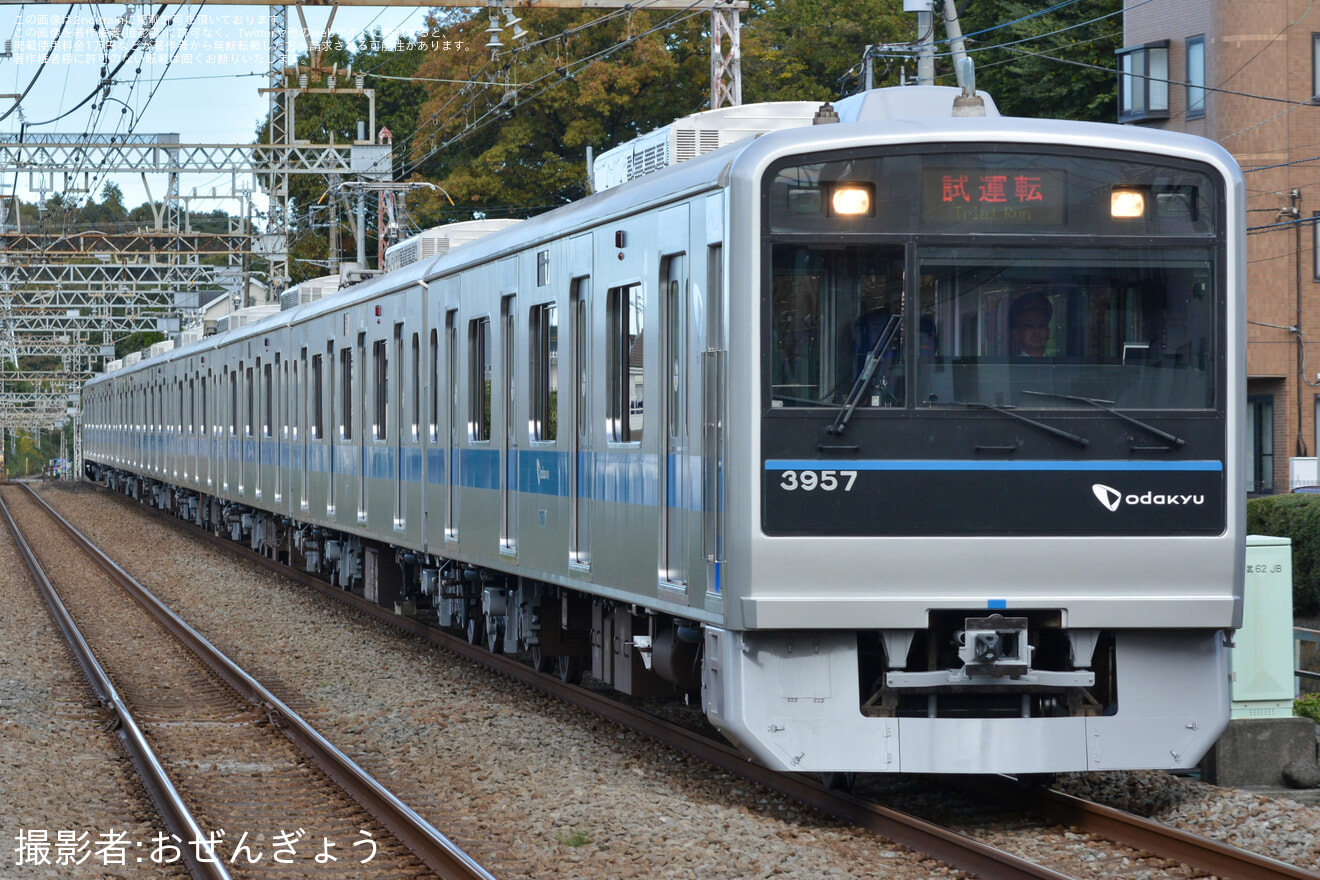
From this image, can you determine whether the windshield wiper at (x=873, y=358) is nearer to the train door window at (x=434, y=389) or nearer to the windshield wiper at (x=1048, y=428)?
the windshield wiper at (x=1048, y=428)

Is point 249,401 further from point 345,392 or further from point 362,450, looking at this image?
point 362,450

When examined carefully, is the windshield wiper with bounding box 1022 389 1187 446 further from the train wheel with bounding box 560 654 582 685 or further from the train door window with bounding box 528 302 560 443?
the train wheel with bounding box 560 654 582 685

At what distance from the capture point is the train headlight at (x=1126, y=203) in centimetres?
762

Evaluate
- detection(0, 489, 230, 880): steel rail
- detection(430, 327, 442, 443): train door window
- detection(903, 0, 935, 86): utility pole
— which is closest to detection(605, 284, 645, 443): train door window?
detection(0, 489, 230, 880): steel rail

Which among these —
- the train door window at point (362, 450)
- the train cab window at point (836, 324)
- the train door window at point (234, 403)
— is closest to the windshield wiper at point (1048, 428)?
the train cab window at point (836, 324)

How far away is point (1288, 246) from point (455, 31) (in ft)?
69.7

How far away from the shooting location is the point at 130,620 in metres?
17.9

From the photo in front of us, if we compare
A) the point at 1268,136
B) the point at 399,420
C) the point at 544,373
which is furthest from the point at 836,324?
the point at 1268,136

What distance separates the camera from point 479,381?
40.4 ft

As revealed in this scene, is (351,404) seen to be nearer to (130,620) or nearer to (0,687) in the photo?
(130,620)

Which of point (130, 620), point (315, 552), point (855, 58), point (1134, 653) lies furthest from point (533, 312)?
point (855, 58)

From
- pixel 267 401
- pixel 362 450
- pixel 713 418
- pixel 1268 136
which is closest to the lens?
pixel 713 418

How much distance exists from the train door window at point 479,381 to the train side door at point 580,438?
76.7 inches

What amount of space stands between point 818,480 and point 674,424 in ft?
3.98
